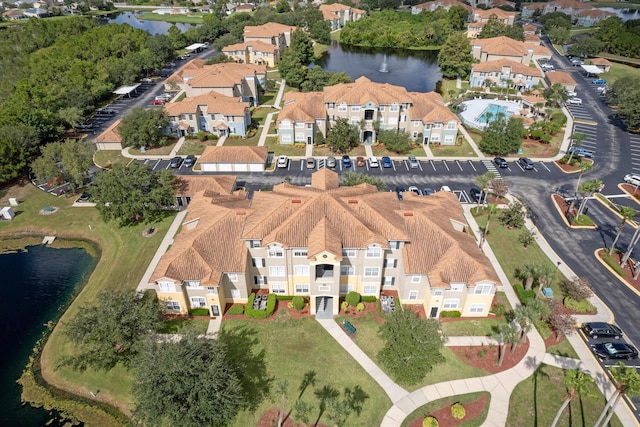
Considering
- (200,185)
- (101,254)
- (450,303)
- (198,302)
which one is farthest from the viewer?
(200,185)

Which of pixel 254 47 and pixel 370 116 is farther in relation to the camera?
pixel 254 47

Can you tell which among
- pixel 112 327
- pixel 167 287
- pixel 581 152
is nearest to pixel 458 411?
pixel 167 287

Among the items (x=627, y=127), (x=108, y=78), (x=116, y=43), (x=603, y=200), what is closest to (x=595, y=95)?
(x=627, y=127)

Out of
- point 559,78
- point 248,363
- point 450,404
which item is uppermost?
point 559,78

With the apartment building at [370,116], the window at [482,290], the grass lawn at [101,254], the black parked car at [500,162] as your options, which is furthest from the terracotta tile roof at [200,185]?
the black parked car at [500,162]

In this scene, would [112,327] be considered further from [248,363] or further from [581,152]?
[581,152]

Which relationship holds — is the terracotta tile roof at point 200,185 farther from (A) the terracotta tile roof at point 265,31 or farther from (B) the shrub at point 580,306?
(A) the terracotta tile roof at point 265,31
